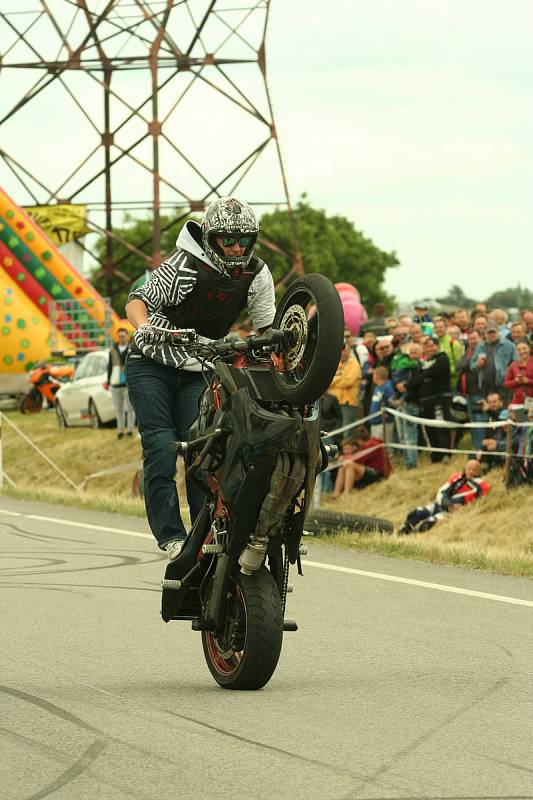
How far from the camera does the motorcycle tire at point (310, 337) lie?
621cm

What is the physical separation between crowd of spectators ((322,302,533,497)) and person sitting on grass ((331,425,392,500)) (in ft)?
0.04

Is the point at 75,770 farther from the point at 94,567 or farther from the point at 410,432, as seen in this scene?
the point at 410,432

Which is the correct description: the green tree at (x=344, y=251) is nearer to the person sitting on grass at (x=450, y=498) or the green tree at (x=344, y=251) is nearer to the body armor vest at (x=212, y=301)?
the person sitting on grass at (x=450, y=498)

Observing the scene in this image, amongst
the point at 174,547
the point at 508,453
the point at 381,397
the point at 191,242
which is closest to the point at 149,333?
the point at 191,242

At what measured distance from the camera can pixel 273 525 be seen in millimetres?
6496

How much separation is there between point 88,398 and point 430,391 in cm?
1185

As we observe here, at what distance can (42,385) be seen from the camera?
1395 inches

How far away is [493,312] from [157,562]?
8.18m

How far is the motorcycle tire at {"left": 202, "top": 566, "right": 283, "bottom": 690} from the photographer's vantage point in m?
6.47

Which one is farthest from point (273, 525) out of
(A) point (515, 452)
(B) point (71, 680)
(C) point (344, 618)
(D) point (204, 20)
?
(D) point (204, 20)

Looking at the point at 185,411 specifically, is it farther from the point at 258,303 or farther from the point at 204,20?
the point at 204,20

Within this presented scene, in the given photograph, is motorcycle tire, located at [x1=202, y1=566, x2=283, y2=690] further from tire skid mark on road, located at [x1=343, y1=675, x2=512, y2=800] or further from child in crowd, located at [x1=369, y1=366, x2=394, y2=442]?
child in crowd, located at [x1=369, y1=366, x2=394, y2=442]

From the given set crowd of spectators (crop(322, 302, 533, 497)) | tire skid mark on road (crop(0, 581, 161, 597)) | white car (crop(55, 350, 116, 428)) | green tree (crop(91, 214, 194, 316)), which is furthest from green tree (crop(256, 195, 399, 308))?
tire skid mark on road (crop(0, 581, 161, 597))

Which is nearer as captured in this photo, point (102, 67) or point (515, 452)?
point (515, 452)
